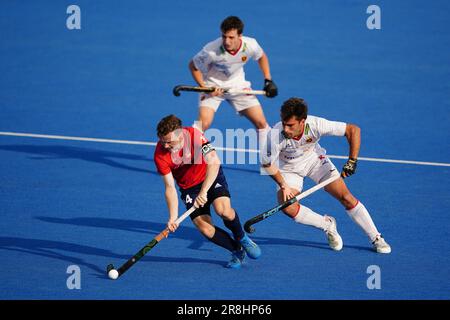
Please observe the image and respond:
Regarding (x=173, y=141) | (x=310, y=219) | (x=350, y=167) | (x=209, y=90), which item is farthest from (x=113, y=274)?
(x=209, y=90)

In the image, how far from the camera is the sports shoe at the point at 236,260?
7.65m

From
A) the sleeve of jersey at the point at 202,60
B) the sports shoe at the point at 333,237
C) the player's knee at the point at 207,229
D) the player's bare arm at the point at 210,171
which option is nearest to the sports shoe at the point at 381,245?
the sports shoe at the point at 333,237

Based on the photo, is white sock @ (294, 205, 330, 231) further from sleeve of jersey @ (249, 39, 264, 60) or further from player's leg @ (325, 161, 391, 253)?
sleeve of jersey @ (249, 39, 264, 60)

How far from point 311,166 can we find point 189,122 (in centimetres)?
426

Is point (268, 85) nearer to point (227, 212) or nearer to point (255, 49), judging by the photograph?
point (255, 49)

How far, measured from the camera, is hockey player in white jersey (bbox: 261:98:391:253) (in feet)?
24.9

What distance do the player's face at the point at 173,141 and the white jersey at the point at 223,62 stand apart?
2544mm

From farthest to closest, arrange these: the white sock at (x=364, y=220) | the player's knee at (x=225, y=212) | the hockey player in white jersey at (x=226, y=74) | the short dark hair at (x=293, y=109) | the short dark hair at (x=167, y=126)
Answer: the hockey player in white jersey at (x=226, y=74) → the white sock at (x=364, y=220) → the player's knee at (x=225, y=212) → the short dark hair at (x=293, y=109) → the short dark hair at (x=167, y=126)

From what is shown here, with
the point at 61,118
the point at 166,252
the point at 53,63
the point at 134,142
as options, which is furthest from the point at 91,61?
the point at 166,252

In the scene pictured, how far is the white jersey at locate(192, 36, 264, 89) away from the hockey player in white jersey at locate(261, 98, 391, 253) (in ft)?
6.24

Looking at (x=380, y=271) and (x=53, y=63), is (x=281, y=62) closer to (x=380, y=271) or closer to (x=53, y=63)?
(x=53, y=63)

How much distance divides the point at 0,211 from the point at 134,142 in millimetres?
2802

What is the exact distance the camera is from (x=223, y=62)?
9.55 meters

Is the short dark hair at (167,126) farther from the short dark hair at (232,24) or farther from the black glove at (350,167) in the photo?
the short dark hair at (232,24)
